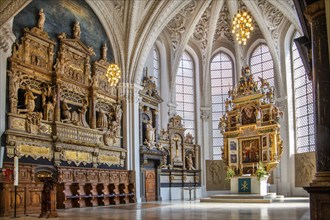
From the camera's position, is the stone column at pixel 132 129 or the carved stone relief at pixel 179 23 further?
the carved stone relief at pixel 179 23

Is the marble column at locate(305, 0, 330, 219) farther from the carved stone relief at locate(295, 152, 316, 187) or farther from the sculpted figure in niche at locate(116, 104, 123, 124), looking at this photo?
the carved stone relief at locate(295, 152, 316, 187)

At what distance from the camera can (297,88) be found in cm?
2644

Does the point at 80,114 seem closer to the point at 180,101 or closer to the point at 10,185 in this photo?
the point at 10,185

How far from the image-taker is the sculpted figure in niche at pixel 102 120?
70.1 ft

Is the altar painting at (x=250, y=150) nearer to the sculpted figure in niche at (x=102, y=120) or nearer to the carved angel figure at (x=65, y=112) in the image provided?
the sculpted figure in niche at (x=102, y=120)

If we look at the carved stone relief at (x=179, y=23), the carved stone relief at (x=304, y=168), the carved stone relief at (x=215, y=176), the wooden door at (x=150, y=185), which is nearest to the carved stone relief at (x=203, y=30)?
the carved stone relief at (x=179, y=23)

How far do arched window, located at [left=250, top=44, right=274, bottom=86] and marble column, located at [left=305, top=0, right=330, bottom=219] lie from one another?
781 inches

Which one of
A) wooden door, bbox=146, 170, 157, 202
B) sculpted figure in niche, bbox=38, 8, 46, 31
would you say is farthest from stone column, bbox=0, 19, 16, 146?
wooden door, bbox=146, 170, 157, 202

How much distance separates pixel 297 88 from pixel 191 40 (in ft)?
24.3

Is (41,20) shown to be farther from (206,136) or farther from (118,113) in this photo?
(206,136)

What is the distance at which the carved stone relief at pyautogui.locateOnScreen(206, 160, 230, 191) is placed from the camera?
28406mm

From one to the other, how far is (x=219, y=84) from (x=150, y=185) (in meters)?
9.47

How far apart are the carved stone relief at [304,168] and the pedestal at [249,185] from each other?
3509 mm

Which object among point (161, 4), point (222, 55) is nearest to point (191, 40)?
point (222, 55)
